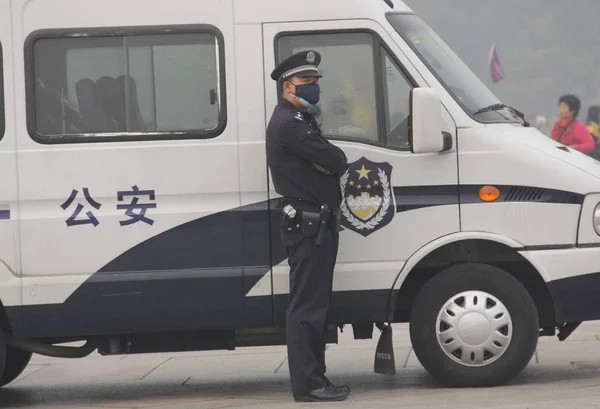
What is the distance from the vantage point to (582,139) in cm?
1484

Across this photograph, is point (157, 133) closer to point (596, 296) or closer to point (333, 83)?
point (333, 83)

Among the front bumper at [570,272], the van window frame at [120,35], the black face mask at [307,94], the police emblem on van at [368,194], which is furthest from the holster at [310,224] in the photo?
the front bumper at [570,272]

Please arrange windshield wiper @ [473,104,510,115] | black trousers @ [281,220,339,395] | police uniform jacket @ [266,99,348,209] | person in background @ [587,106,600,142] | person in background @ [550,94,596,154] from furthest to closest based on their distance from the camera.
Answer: person in background @ [587,106,600,142]
person in background @ [550,94,596,154]
windshield wiper @ [473,104,510,115]
black trousers @ [281,220,339,395]
police uniform jacket @ [266,99,348,209]

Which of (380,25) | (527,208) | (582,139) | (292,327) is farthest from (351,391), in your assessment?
(582,139)

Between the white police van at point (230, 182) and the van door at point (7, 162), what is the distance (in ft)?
0.04

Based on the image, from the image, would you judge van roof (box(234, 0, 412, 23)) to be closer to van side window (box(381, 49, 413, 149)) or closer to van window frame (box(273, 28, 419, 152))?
van window frame (box(273, 28, 419, 152))

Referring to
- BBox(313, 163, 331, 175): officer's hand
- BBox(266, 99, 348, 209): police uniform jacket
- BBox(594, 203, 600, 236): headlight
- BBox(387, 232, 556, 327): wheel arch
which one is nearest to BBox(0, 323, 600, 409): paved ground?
BBox(387, 232, 556, 327): wheel arch

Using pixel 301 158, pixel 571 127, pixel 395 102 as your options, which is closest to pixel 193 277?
pixel 301 158

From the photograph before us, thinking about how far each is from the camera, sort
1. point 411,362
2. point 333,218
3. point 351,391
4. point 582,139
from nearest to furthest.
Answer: point 333,218
point 351,391
point 411,362
point 582,139

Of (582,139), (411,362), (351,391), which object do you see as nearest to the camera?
(351,391)

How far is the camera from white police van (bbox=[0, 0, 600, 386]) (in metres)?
7.85

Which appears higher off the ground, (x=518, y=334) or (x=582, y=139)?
(x=582, y=139)

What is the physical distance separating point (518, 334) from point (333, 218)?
1274 mm

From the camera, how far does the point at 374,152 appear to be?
784cm
